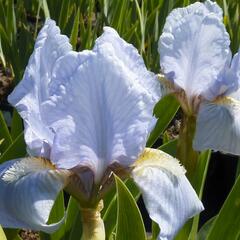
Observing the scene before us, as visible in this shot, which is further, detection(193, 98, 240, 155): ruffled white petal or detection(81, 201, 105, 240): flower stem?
detection(193, 98, 240, 155): ruffled white petal

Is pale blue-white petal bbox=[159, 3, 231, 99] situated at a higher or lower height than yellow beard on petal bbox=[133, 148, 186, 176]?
higher

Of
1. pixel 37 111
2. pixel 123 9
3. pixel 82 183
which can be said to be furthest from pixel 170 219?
pixel 123 9

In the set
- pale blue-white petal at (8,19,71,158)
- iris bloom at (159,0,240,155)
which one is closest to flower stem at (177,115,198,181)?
iris bloom at (159,0,240,155)

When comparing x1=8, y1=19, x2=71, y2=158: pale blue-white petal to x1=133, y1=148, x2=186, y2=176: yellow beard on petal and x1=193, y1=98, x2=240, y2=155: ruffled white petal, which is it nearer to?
x1=133, y1=148, x2=186, y2=176: yellow beard on petal

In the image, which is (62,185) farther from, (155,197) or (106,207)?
(106,207)

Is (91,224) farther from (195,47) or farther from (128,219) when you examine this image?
(195,47)

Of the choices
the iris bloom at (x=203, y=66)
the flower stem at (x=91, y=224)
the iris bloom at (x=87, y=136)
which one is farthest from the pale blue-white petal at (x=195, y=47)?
the flower stem at (x=91, y=224)
